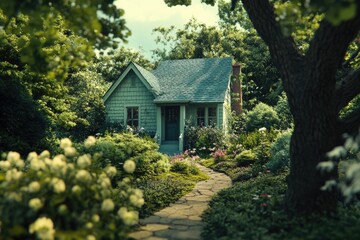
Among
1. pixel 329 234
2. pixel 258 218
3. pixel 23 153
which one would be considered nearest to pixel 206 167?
pixel 23 153

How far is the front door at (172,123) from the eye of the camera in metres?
23.4

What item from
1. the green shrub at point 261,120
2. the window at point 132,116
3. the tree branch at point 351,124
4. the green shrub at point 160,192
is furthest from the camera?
the window at point 132,116

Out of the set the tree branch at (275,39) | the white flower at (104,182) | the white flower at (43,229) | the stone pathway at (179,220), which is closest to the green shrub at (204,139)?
the stone pathway at (179,220)

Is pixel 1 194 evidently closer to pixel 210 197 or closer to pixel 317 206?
pixel 317 206

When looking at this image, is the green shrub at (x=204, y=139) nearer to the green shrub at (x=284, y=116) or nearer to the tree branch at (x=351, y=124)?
the green shrub at (x=284, y=116)

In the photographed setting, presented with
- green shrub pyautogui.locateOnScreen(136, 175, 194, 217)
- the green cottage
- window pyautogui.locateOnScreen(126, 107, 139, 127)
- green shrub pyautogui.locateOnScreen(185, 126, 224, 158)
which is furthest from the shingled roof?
green shrub pyautogui.locateOnScreen(136, 175, 194, 217)

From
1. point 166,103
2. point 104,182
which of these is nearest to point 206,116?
point 166,103

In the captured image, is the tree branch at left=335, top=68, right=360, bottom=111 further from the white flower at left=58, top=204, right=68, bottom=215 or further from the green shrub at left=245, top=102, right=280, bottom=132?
the green shrub at left=245, top=102, right=280, bottom=132

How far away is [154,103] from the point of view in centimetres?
2314

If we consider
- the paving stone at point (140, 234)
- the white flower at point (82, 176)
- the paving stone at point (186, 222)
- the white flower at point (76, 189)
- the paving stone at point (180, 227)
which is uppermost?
the white flower at point (82, 176)

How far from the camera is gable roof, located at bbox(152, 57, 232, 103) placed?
74.6 feet

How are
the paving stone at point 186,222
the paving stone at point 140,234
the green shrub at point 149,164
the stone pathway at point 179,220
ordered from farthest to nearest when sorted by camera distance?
the green shrub at point 149,164 < the paving stone at point 186,222 < the stone pathway at point 179,220 < the paving stone at point 140,234

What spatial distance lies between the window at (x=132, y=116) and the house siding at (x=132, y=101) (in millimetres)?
343

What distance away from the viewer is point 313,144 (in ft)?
18.1
